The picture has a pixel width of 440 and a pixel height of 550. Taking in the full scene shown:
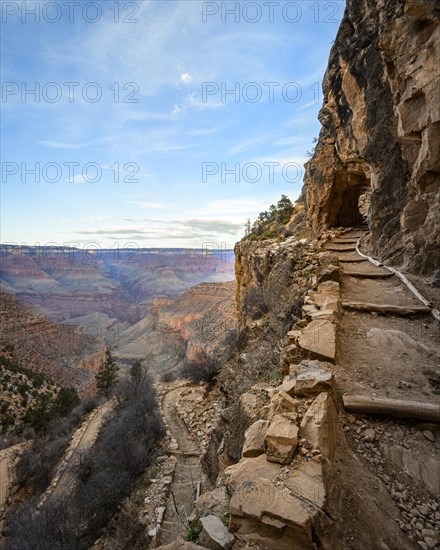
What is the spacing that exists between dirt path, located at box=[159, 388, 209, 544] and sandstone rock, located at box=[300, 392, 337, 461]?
4.21 m

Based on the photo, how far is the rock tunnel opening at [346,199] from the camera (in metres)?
15.8

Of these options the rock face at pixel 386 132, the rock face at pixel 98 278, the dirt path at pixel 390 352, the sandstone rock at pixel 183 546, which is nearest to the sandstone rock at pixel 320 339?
the dirt path at pixel 390 352

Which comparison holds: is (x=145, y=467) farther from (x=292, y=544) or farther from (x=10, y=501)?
(x=292, y=544)

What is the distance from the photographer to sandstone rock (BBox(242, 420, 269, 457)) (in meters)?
3.19

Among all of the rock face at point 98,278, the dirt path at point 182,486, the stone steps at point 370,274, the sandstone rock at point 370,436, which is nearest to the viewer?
the sandstone rock at point 370,436

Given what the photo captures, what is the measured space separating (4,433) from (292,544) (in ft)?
84.1

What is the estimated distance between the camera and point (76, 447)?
1650cm

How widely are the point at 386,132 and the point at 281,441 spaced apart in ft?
36.9

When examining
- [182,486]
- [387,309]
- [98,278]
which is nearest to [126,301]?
[98,278]

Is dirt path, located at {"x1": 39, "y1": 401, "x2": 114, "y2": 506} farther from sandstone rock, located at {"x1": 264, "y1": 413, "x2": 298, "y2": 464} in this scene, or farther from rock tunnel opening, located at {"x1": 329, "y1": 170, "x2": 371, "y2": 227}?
rock tunnel opening, located at {"x1": 329, "y1": 170, "x2": 371, "y2": 227}

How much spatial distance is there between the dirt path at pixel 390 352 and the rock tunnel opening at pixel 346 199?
10067mm

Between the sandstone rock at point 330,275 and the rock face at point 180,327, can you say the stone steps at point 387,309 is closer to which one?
the sandstone rock at point 330,275

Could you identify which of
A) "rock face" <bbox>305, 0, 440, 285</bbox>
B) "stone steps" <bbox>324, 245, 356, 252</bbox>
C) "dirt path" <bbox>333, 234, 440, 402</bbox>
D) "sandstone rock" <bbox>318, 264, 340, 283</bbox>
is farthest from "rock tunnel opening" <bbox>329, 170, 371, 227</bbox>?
"dirt path" <bbox>333, 234, 440, 402</bbox>

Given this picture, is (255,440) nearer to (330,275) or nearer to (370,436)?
(370,436)
